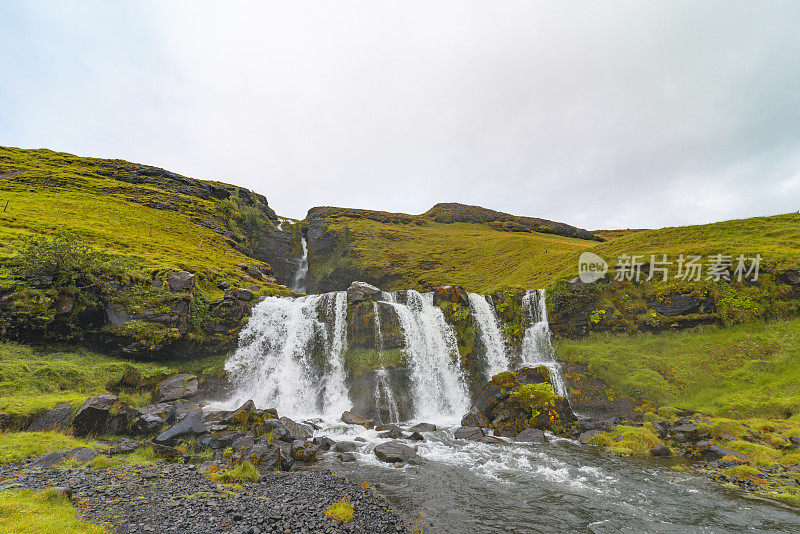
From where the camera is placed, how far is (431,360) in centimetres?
3166

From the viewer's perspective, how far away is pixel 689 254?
3519 cm

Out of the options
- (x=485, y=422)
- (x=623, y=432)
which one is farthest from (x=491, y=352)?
(x=623, y=432)

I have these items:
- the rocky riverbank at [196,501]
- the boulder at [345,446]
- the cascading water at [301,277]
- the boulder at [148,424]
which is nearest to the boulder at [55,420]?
the boulder at [148,424]

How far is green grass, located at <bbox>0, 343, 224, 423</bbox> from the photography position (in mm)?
15964

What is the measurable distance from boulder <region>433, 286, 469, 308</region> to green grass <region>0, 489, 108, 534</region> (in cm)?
3052

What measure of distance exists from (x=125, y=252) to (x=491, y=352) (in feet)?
131

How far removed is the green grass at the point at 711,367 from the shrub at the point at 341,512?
26.1 metres

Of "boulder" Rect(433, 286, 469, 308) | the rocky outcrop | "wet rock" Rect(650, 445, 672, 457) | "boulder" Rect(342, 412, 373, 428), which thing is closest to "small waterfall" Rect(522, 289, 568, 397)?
the rocky outcrop

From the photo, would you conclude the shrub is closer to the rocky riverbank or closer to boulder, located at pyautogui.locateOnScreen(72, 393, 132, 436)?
the rocky riverbank

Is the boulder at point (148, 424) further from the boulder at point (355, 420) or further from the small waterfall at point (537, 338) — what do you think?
the small waterfall at point (537, 338)

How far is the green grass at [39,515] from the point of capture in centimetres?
705

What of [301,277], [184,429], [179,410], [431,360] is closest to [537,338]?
[431,360]

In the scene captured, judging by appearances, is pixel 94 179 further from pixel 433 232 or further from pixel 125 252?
pixel 433 232

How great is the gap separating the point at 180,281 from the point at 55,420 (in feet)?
53.7
